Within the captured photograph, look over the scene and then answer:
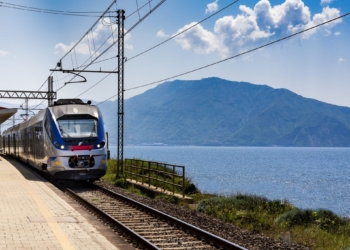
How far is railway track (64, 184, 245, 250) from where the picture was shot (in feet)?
34.4

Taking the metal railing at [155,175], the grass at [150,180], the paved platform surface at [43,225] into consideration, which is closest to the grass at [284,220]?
the metal railing at [155,175]

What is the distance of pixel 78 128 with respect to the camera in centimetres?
2161

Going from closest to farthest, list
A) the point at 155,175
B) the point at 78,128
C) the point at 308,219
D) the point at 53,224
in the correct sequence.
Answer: the point at 53,224 → the point at 308,219 → the point at 78,128 → the point at 155,175

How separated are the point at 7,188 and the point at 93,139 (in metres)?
4.01

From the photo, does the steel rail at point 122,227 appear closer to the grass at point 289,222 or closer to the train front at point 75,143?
the train front at point 75,143

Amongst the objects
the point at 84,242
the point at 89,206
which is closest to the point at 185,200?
the point at 89,206

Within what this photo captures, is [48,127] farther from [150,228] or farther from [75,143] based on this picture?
[150,228]

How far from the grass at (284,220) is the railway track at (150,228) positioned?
2.64 metres

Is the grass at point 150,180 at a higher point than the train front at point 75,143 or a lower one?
lower

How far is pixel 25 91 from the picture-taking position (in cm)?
5172

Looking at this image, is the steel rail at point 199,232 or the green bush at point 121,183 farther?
the green bush at point 121,183

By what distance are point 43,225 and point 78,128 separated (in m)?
10.4

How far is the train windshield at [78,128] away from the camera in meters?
Answer: 21.4

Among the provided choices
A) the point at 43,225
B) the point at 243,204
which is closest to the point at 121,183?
the point at 243,204
